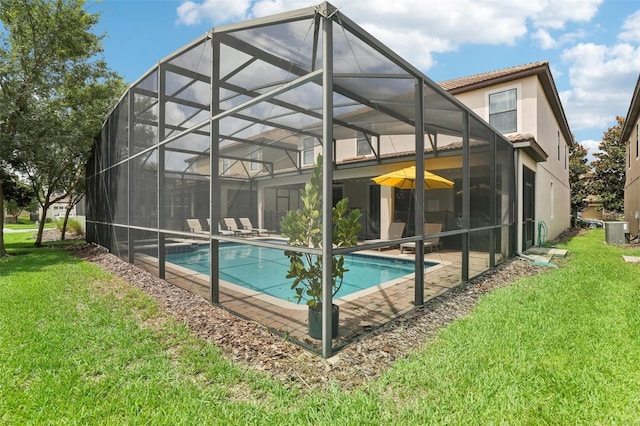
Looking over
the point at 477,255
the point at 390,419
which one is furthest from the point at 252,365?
the point at 477,255

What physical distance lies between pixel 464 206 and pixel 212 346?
16.6 feet

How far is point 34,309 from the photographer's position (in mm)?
4586

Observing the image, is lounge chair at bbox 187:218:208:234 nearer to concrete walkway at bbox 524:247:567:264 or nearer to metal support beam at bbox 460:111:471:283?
metal support beam at bbox 460:111:471:283

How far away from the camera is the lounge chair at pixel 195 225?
520 cm

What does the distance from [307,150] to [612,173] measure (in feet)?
113

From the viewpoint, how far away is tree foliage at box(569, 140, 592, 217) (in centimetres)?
2778

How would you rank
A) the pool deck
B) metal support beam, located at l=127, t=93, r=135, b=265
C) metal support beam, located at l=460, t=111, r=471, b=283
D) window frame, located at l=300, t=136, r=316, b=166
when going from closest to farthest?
window frame, located at l=300, t=136, r=316, b=166 → the pool deck → metal support beam, located at l=460, t=111, r=471, b=283 → metal support beam, located at l=127, t=93, r=135, b=265

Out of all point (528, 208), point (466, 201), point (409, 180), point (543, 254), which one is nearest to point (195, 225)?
point (466, 201)

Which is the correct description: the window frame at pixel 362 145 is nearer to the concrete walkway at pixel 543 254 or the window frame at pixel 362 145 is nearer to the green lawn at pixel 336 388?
the green lawn at pixel 336 388

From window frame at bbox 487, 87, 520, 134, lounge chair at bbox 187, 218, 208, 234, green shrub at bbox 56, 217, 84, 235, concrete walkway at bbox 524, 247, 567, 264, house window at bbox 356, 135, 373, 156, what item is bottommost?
concrete walkway at bbox 524, 247, 567, 264

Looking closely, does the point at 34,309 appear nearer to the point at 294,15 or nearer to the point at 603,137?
the point at 294,15

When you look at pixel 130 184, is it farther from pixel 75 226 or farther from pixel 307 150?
pixel 75 226

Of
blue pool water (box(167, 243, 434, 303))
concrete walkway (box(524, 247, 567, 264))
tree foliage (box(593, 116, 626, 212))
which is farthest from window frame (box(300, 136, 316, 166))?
tree foliage (box(593, 116, 626, 212))

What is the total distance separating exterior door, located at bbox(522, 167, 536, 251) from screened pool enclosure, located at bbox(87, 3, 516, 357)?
1.56 meters
